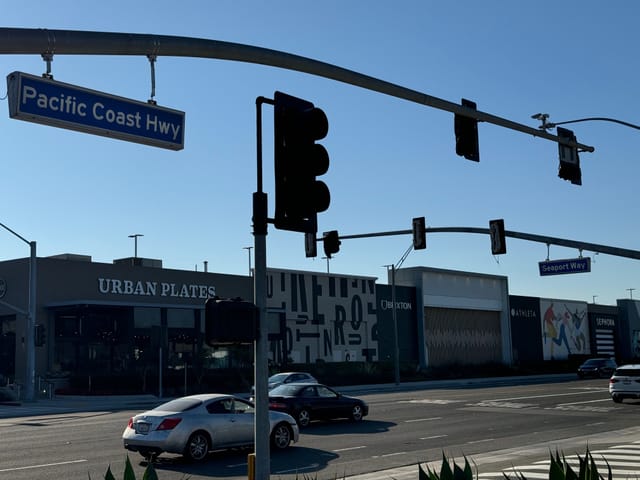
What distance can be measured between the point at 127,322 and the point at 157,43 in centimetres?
4375

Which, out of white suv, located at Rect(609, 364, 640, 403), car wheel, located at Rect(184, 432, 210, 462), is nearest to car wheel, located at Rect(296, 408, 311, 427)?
car wheel, located at Rect(184, 432, 210, 462)

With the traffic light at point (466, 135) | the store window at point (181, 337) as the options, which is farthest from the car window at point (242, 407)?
the store window at point (181, 337)

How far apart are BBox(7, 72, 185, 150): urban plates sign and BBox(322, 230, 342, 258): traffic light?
17.4m

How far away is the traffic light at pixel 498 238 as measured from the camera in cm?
2453

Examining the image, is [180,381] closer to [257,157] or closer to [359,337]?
[359,337]

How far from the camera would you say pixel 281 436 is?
19.5 meters

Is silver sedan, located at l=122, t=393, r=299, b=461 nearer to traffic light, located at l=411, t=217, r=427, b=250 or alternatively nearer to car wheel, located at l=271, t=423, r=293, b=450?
car wheel, located at l=271, t=423, r=293, b=450

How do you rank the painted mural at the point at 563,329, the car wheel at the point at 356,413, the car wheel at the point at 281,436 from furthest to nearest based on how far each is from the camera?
the painted mural at the point at 563,329 → the car wheel at the point at 356,413 → the car wheel at the point at 281,436

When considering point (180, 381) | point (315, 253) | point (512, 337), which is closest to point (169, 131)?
point (315, 253)

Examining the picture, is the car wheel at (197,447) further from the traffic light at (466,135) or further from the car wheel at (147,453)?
the traffic light at (466,135)

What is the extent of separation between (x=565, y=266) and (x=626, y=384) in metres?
5.46

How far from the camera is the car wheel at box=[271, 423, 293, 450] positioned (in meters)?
19.4

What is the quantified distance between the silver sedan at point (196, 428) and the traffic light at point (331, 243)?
Answer: 302 inches

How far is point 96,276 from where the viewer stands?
5056cm
